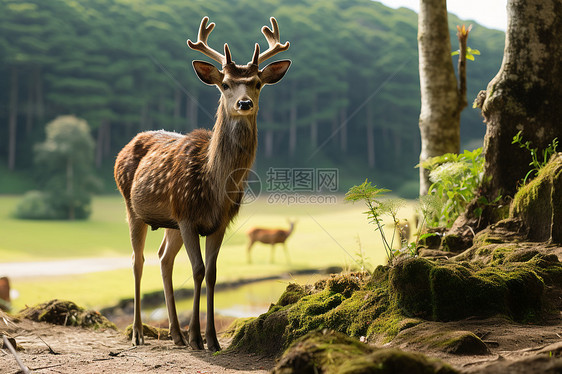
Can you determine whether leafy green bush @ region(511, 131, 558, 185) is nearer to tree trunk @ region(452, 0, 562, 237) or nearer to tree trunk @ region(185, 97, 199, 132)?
tree trunk @ region(452, 0, 562, 237)

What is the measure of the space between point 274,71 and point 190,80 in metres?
17.2

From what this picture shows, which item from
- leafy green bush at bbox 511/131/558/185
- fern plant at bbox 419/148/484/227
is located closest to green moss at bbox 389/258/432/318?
leafy green bush at bbox 511/131/558/185

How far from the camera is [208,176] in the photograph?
15.9ft

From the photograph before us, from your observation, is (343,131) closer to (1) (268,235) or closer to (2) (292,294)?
(1) (268,235)

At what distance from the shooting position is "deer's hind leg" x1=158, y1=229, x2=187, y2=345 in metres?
5.14

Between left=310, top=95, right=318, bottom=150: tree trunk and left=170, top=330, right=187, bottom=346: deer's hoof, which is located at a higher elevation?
left=310, top=95, right=318, bottom=150: tree trunk

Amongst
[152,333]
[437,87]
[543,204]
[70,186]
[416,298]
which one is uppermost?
[437,87]

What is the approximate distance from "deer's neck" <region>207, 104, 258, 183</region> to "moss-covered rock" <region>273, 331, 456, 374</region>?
2.58m

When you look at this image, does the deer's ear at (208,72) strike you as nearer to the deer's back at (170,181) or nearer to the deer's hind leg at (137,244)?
the deer's back at (170,181)

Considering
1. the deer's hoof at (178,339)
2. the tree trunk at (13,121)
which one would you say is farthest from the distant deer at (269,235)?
the tree trunk at (13,121)

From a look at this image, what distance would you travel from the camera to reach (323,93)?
23.0 metres

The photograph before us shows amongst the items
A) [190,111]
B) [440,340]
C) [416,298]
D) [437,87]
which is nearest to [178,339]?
[416,298]

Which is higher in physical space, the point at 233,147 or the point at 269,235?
the point at 233,147

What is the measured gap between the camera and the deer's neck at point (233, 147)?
476 centimetres
